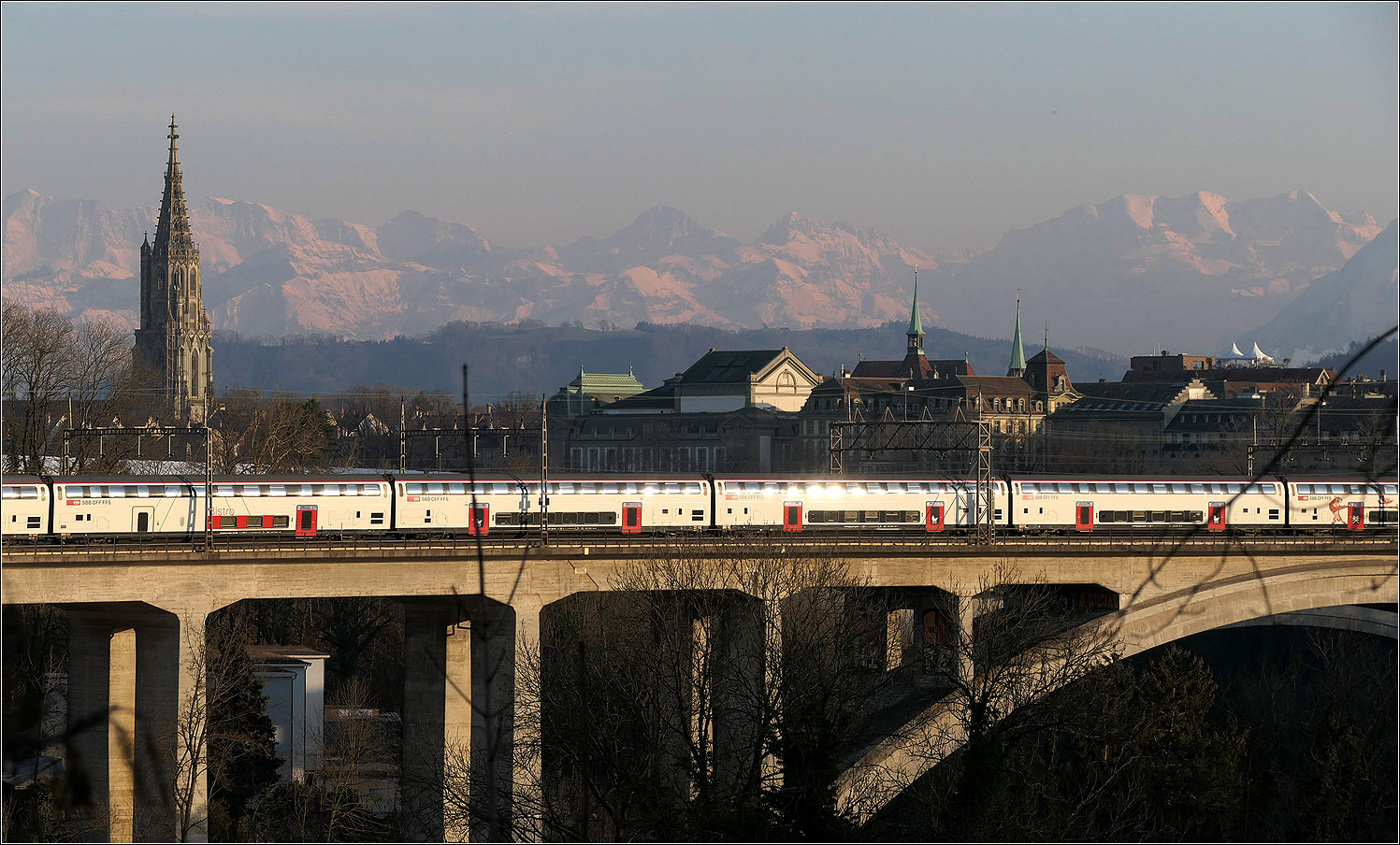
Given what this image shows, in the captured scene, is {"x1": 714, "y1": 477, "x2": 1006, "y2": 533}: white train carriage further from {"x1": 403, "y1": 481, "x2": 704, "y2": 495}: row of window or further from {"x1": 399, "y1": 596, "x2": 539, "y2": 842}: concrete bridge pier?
{"x1": 399, "y1": 596, "x2": 539, "y2": 842}: concrete bridge pier

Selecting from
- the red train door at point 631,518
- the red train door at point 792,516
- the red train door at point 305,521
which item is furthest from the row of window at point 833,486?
the red train door at point 305,521

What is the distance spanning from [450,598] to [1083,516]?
29.0 meters

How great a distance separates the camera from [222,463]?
314 ft

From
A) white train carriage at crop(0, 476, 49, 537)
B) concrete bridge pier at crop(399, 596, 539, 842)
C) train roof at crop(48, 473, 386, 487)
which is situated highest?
train roof at crop(48, 473, 386, 487)

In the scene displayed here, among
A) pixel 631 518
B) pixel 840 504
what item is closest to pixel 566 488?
pixel 631 518

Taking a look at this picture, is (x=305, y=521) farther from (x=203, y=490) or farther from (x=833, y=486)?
(x=833, y=486)

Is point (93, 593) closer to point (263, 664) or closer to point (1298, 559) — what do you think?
point (263, 664)

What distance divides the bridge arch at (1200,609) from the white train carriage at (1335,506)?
4.39m

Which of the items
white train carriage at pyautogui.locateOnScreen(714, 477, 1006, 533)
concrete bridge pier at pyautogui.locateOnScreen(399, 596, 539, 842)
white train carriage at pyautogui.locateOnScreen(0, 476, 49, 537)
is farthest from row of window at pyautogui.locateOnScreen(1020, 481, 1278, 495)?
white train carriage at pyautogui.locateOnScreen(0, 476, 49, 537)

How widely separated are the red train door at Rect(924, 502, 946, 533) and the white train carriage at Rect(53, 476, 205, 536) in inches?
1217

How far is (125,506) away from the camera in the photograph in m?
55.9

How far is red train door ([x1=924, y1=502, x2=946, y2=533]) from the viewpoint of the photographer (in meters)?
65.9

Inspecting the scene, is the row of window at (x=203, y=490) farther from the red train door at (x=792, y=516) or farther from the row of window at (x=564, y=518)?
the red train door at (x=792, y=516)

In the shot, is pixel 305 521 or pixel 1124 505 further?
pixel 1124 505
